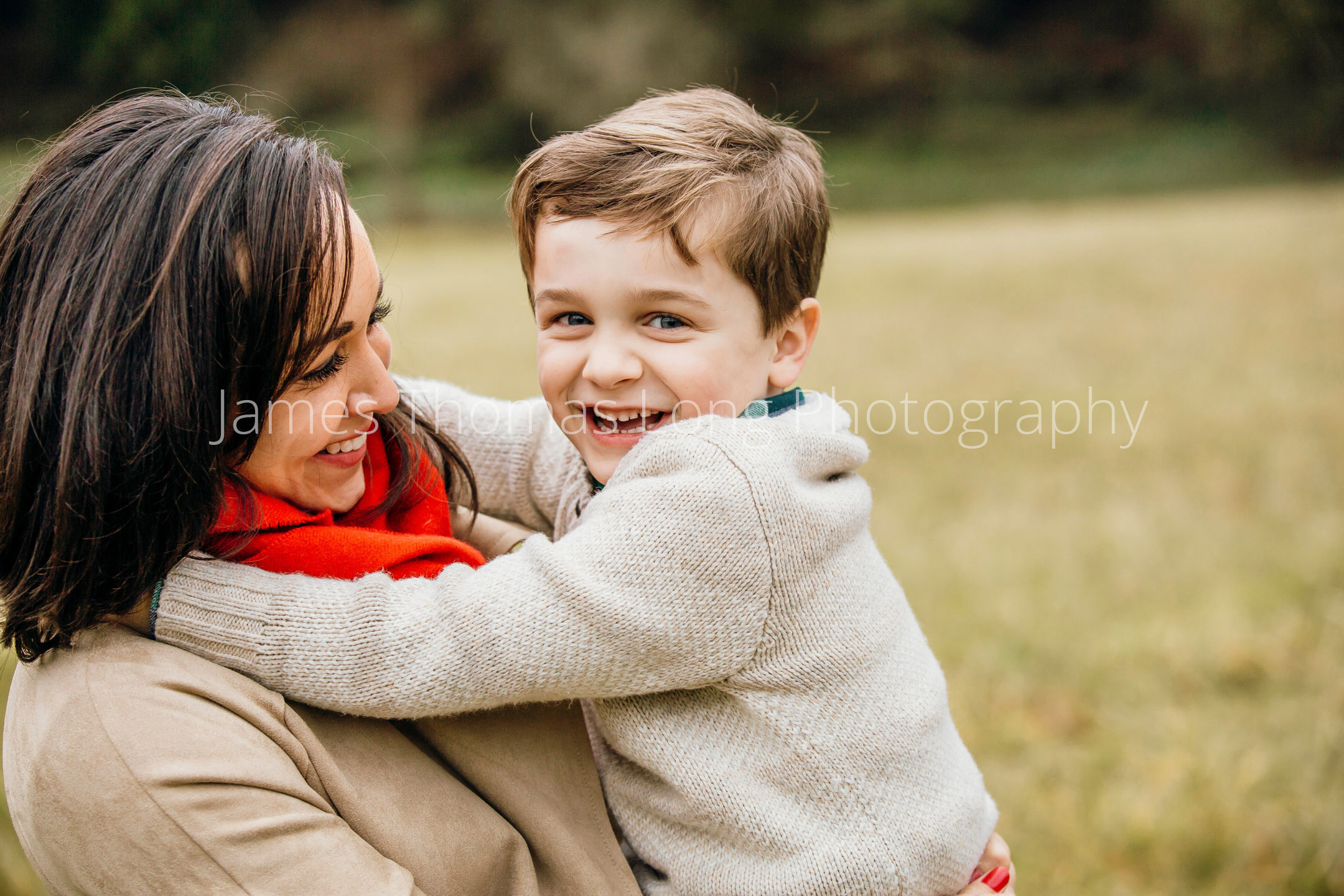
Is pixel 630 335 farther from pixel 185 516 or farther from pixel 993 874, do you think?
pixel 993 874

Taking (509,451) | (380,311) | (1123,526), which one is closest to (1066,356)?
(1123,526)

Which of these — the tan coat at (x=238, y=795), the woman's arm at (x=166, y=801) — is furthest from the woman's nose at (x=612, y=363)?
the woman's arm at (x=166, y=801)

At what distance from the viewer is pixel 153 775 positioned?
1218 mm

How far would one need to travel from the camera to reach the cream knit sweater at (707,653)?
1363mm

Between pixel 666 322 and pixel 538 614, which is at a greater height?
pixel 666 322

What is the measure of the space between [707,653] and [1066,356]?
7.80 meters

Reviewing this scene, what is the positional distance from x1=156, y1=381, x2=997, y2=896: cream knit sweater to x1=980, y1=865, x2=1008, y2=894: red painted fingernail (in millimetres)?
82

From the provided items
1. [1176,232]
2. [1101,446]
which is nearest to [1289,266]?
[1176,232]

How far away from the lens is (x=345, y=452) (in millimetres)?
1576

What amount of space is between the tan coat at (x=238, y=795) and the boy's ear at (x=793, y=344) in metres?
0.81

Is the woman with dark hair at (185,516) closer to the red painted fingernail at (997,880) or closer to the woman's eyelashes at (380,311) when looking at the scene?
the woman's eyelashes at (380,311)

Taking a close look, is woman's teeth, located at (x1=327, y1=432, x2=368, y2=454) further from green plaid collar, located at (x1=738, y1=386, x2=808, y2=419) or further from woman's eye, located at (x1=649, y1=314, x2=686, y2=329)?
green plaid collar, located at (x1=738, y1=386, x2=808, y2=419)

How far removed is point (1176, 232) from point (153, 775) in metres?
14.3

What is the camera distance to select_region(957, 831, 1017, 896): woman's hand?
1731 mm
